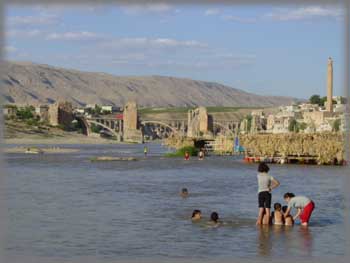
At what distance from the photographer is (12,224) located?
11.3 metres

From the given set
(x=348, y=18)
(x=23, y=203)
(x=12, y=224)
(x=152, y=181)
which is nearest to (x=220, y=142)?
(x=152, y=181)

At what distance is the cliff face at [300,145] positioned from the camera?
35375mm

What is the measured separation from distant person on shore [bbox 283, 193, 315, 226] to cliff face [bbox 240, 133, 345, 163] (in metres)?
23.3

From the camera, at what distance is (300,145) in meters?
37.6

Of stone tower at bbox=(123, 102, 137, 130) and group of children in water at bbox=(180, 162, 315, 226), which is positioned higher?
stone tower at bbox=(123, 102, 137, 130)

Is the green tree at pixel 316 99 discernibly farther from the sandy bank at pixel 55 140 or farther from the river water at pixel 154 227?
the river water at pixel 154 227

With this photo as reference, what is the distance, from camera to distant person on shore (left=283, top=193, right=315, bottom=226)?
34.0 ft

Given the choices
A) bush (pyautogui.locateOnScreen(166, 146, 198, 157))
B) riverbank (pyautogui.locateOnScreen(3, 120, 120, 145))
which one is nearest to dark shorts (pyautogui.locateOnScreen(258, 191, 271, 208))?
bush (pyautogui.locateOnScreen(166, 146, 198, 157))

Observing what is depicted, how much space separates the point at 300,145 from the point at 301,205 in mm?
27388

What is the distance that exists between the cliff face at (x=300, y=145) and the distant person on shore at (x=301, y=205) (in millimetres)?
23299

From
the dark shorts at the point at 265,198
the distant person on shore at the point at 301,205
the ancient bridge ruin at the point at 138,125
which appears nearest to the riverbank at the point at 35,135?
the ancient bridge ruin at the point at 138,125

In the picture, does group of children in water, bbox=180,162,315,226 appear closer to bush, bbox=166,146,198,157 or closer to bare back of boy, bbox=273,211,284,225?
bare back of boy, bbox=273,211,284,225

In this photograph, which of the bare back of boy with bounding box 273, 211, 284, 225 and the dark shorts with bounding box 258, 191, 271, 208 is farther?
the bare back of boy with bounding box 273, 211, 284, 225

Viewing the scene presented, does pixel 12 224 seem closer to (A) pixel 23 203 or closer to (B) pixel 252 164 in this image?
(A) pixel 23 203
